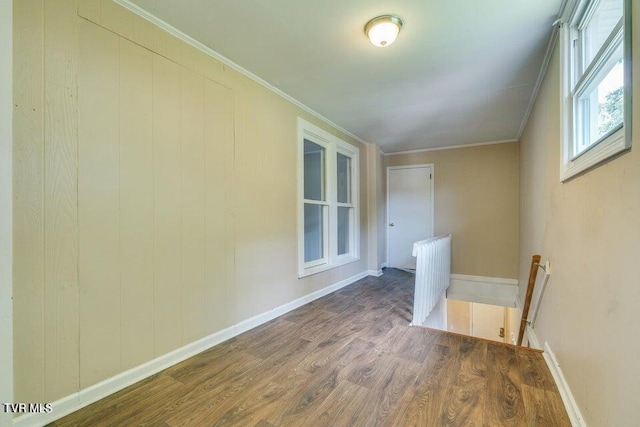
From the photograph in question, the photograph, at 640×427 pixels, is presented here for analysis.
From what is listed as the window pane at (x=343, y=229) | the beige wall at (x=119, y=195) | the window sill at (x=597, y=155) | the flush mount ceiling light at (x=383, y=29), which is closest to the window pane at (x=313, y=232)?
the window pane at (x=343, y=229)

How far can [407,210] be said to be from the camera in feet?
17.5

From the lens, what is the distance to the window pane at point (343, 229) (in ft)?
14.0

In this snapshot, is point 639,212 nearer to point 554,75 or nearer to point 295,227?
point 554,75

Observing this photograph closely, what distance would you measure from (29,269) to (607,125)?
283cm

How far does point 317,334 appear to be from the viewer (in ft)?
7.96

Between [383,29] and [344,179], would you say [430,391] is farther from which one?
[344,179]

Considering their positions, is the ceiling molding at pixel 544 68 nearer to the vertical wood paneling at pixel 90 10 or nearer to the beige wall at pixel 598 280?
the beige wall at pixel 598 280

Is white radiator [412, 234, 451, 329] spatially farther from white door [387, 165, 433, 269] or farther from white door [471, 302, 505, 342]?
white door [471, 302, 505, 342]

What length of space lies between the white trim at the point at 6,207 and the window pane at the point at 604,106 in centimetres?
256

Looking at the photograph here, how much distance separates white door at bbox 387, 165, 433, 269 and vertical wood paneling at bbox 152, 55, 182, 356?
4277 millimetres

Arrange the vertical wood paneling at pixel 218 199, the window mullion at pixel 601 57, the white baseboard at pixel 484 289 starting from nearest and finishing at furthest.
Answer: the window mullion at pixel 601 57 → the vertical wood paneling at pixel 218 199 → the white baseboard at pixel 484 289

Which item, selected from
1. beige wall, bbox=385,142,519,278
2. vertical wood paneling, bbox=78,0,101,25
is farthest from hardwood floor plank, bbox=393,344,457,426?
beige wall, bbox=385,142,519,278

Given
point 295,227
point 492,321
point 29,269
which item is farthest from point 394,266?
point 29,269

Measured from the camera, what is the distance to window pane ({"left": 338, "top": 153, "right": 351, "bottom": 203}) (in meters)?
4.32
